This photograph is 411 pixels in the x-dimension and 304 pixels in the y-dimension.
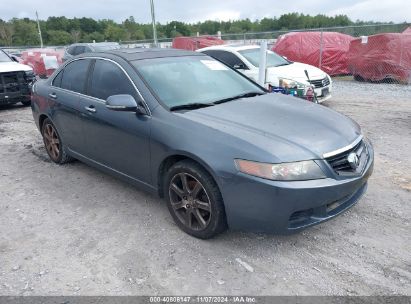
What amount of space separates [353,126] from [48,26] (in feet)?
243

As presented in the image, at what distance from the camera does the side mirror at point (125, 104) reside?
3.49 metres

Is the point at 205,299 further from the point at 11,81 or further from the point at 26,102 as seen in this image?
the point at 26,102

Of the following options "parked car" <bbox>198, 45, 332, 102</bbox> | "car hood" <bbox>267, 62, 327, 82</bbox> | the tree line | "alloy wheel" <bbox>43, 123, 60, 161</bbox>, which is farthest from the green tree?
"alloy wheel" <bbox>43, 123, 60, 161</bbox>

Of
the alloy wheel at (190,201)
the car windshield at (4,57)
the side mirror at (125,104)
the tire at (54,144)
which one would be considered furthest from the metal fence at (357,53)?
the alloy wheel at (190,201)

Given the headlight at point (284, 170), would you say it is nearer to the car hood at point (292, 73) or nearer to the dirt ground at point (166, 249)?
the dirt ground at point (166, 249)

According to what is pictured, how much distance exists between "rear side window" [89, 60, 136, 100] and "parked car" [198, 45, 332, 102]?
4.67 m

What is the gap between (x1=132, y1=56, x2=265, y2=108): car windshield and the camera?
3.65 meters

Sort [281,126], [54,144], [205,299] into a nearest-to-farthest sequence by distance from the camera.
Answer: [205,299], [281,126], [54,144]

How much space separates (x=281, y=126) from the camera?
3186 mm

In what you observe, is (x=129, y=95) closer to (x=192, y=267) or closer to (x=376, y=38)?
(x=192, y=267)

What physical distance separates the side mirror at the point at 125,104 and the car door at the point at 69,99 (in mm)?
1018

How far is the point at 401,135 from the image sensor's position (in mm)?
6340

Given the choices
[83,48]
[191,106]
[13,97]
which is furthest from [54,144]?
[83,48]

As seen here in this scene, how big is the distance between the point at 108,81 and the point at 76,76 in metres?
0.80
